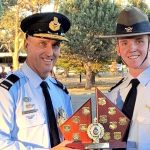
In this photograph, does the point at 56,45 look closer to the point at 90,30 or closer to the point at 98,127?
the point at 98,127

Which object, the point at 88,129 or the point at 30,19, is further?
the point at 30,19

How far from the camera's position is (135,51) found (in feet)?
→ 10.0

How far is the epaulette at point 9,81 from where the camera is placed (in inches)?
114

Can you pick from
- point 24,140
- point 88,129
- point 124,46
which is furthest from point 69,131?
point 124,46

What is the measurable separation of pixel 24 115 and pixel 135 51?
888 mm

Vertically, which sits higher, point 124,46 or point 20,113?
point 124,46

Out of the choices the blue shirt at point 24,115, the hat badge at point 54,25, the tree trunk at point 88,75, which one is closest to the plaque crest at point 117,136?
the blue shirt at point 24,115

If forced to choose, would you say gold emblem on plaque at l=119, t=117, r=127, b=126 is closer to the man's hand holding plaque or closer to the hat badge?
the man's hand holding plaque

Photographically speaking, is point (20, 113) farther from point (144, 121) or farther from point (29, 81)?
point (144, 121)

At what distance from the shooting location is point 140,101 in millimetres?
3062

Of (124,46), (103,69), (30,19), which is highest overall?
(30,19)

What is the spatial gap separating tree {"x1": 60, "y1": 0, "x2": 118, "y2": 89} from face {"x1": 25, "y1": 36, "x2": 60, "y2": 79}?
22.9m

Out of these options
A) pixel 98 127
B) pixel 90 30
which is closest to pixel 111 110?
pixel 98 127

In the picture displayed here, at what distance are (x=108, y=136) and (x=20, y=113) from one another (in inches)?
23.7
